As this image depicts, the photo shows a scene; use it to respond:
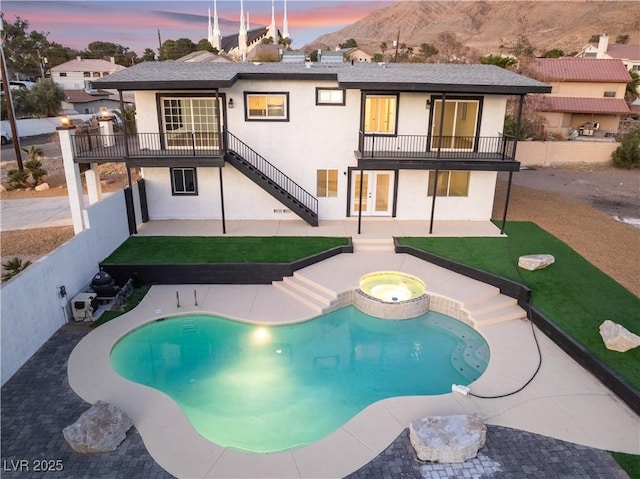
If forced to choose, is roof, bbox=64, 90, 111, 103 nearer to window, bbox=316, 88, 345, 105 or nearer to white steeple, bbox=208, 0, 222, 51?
window, bbox=316, 88, 345, 105

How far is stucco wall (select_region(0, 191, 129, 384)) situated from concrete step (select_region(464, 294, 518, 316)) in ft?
38.1

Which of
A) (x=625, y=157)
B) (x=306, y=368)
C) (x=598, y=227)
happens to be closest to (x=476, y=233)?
(x=598, y=227)

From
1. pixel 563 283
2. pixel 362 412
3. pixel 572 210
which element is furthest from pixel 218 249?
pixel 572 210

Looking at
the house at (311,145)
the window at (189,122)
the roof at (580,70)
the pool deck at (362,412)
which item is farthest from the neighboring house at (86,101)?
the pool deck at (362,412)

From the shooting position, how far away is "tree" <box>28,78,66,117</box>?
47656 mm

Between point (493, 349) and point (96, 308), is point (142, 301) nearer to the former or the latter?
point (96, 308)

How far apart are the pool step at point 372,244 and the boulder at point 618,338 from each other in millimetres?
7745

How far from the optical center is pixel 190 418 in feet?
30.1

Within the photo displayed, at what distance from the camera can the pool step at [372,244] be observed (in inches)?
669

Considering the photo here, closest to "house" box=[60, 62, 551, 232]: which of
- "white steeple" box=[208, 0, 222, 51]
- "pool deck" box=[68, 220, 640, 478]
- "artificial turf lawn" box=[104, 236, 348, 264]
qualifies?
"artificial turf lawn" box=[104, 236, 348, 264]

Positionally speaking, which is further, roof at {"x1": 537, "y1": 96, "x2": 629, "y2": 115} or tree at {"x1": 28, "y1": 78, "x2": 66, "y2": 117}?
tree at {"x1": 28, "y1": 78, "x2": 66, "y2": 117}

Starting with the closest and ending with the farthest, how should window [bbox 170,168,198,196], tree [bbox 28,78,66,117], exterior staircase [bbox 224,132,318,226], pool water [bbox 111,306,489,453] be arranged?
pool water [bbox 111,306,489,453] < exterior staircase [bbox 224,132,318,226] < window [bbox 170,168,198,196] < tree [bbox 28,78,66,117]

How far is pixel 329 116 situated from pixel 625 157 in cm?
2478

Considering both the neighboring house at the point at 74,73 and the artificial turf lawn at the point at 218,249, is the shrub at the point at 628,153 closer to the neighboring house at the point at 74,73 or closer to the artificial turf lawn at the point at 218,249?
the artificial turf lawn at the point at 218,249
